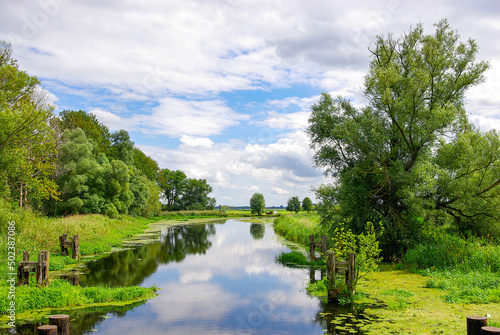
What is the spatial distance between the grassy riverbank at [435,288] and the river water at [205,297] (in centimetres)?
191

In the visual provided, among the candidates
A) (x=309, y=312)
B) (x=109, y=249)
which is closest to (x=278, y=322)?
(x=309, y=312)

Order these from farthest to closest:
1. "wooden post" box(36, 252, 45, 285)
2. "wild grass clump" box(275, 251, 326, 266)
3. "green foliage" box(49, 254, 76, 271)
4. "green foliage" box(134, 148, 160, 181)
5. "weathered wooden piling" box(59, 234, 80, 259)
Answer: "green foliage" box(134, 148, 160, 181) → "wild grass clump" box(275, 251, 326, 266) → "weathered wooden piling" box(59, 234, 80, 259) → "green foliage" box(49, 254, 76, 271) → "wooden post" box(36, 252, 45, 285)

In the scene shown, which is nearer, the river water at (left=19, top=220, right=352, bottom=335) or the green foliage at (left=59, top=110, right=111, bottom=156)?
the river water at (left=19, top=220, right=352, bottom=335)

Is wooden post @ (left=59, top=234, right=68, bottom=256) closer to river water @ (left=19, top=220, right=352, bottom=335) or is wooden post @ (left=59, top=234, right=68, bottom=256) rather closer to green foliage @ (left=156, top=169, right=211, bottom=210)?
river water @ (left=19, top=220, right=352, bottom=335)

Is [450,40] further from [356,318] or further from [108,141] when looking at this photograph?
[108,141]

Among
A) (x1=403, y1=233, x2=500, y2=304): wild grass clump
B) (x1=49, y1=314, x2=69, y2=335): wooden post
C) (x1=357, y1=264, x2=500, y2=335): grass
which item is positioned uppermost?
(x1=49, y1=314, x2=69, y2=335): wooden post

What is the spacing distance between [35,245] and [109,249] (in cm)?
644

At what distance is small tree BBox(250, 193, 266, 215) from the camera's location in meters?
97.6

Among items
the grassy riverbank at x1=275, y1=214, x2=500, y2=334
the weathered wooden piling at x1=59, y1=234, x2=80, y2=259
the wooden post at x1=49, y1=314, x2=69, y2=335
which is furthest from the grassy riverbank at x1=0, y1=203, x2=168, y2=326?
the grassy riverbank at x1=275, y1=214, x2=500, y2=334

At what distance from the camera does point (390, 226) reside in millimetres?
18922

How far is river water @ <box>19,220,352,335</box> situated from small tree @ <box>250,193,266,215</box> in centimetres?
7327

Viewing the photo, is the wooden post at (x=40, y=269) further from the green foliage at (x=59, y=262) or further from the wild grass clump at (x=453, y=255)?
the wild grass clump at (x=453, y=255)

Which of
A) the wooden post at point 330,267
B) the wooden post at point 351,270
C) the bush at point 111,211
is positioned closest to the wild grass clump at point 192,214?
the bush at point 111,211

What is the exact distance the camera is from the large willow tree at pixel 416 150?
55.2 ft
